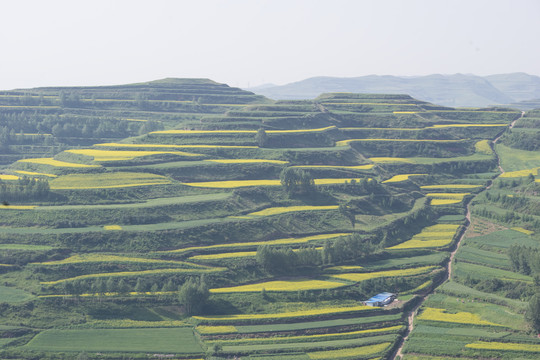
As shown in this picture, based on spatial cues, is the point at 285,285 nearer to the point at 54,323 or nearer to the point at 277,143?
the point at 54,323

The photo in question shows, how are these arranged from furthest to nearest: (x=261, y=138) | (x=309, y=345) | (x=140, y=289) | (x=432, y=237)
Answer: (x=261, y=138), (x=432, y=237), (x=140, y=289), (x=309, y=345)

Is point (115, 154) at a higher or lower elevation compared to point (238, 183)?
higher

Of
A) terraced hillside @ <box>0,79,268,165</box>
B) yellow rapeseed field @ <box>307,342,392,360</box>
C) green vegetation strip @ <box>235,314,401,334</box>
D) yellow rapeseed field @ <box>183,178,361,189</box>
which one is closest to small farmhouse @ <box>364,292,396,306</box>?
green vegetation strip @ <box>235,314,401,334</box>

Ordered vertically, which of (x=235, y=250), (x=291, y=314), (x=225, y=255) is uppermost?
(x=235, y=250)

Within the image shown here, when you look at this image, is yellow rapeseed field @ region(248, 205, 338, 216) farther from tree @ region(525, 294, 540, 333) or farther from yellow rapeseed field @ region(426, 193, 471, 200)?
tree @ region(525, 294, 540, 333)

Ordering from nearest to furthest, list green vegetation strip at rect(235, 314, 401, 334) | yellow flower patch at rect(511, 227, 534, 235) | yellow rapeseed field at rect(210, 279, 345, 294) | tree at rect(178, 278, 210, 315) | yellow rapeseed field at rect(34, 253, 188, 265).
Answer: green vegetation strip at rect(235, 314, 401, 334) < tree at rect(178, 278, 210, 315) < yellow rapeseed field at rect(210, 279, 345, 294) < yellow rapeseed field at rect(34, 253, 188, 265) < yellow flower patch at rect(511, 227, 534, 235)

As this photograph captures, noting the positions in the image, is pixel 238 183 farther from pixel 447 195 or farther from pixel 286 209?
pixel 447 195

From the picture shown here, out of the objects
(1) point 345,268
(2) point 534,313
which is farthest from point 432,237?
(2) point 534,313

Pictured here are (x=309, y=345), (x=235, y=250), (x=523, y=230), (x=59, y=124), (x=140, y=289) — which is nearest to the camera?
(x=309, y=345)
